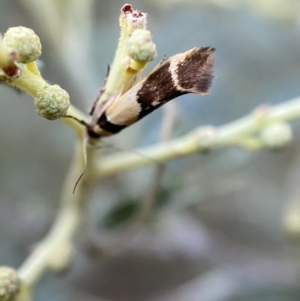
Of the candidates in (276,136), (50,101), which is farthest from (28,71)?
(276,136)

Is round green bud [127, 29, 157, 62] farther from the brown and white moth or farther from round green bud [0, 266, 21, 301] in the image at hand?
round green bud [0, 266, 21, 301]

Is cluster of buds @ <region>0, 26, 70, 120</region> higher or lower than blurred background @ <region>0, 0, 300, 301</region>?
lower

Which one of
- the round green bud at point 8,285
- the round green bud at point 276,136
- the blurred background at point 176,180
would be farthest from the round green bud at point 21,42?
the blurred background at point 176,180

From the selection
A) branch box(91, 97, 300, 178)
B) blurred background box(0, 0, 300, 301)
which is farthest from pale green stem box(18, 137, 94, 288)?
blurred background box(0, 0, 300, 301)

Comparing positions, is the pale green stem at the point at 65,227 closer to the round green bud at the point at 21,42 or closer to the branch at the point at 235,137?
the branch at the point at 235,137

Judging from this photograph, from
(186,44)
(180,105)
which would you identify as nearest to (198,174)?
(180,105)

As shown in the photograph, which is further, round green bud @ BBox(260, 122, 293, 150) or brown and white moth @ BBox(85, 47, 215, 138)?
round green bud @ BBox(260, 122, 293, 150)

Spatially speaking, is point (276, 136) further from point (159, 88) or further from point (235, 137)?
point (159, 88)
